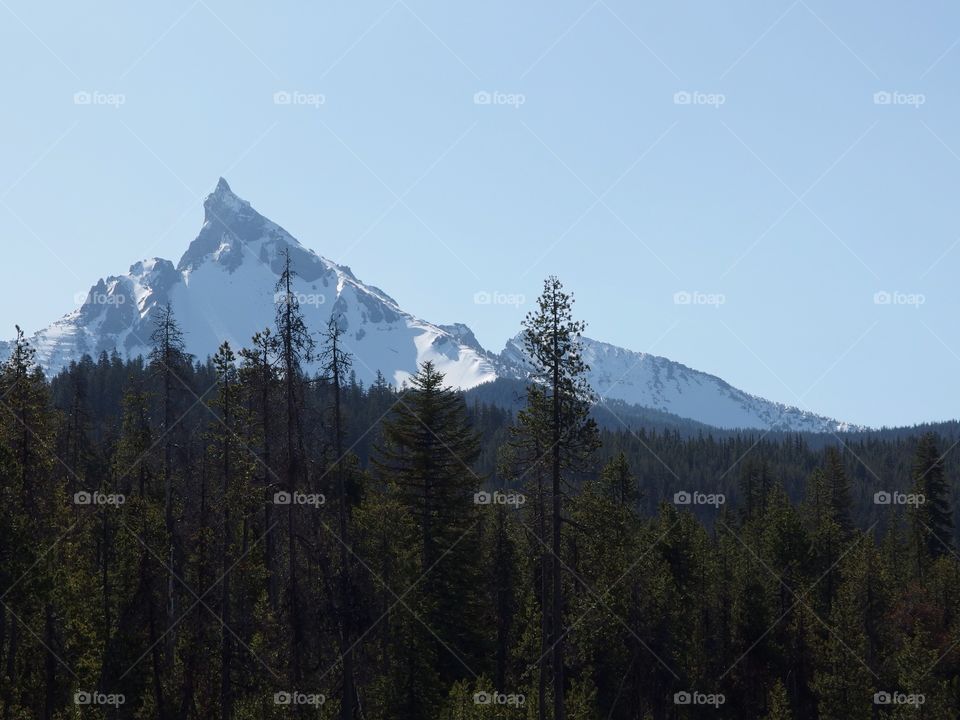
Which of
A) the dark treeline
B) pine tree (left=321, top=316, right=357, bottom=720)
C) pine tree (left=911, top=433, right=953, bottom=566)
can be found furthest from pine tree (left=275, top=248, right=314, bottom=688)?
pine tree (left=911, top=433, right=953, bottom=566)

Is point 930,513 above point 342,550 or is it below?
above

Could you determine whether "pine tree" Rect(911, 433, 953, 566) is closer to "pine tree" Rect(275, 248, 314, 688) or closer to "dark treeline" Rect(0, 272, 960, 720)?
"dark treeline" Rect(0, 272, 960, 720)

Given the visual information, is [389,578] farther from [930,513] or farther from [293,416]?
[930,513]

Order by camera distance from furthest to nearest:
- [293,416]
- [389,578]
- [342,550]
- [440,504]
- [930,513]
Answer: [930,513]
[440,504]
[389,578]
[342,550]
[293,416]

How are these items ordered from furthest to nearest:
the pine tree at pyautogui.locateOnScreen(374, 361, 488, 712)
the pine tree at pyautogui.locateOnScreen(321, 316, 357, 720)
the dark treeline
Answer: the pine tree at pyautogui.locateOnScreen(374, 361, 488, 712), the pine tree at pyautogui.locateOnScreen(321, 316, 357, 720), the dark treeline

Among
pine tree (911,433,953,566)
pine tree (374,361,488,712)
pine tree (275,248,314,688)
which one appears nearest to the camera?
pine tree (275,248,314,688)

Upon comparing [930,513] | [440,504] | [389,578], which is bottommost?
[389,578]

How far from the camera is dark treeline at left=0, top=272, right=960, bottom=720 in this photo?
27828 mm

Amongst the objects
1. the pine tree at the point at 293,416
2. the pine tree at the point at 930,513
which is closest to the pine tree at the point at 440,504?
the pine tree at the point at 293,416

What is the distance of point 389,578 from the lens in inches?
1496

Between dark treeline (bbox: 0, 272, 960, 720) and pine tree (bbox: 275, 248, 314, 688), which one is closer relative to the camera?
pine tree (bbox: 275, 248, 314, 688)

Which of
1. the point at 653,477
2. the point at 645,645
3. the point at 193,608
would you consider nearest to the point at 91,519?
the point at 193,608

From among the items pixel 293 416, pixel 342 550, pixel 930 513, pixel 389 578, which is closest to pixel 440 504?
pixel 389 578

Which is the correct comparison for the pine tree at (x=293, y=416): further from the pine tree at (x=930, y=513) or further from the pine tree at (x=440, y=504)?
the pine tree at (x=930, y=513)
